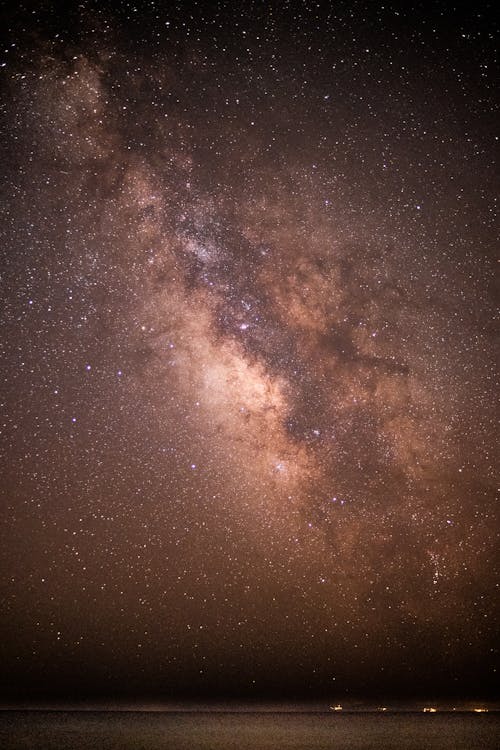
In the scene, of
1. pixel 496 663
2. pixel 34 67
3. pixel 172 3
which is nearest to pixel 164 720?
pixel 496 663

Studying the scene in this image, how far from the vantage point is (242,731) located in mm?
1745

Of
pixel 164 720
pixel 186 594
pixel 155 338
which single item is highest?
pixel 155 338

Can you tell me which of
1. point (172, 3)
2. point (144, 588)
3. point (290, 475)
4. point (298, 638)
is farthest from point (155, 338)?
point (298, 638)

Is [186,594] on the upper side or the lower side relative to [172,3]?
lower

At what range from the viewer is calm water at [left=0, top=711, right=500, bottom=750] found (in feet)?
5.40

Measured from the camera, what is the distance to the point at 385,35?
76.3 inches

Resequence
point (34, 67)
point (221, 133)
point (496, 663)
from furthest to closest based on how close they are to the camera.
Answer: point (496, 663)
point (221, 133)
point (34, 67)

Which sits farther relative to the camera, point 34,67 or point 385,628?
point 385,628

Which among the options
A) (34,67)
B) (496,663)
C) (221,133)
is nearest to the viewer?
(34,67)

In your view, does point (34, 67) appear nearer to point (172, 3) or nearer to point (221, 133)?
point (172, 3)

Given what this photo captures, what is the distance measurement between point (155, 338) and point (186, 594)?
151cm

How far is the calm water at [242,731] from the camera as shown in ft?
5.40

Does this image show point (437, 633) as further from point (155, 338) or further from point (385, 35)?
point (385, 35)

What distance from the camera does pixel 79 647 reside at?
6.42ft
